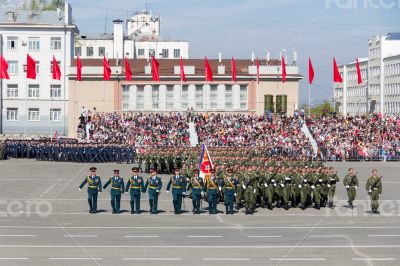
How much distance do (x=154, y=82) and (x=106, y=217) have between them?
4794cm

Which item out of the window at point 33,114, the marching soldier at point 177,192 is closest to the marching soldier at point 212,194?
the marching soldier at point 177,192

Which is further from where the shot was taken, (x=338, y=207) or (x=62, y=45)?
(x=62, y=45)

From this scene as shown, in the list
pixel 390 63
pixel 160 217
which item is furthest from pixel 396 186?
pixel 390 63

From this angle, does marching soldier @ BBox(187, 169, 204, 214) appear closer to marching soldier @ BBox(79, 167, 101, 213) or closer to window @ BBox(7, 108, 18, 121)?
marching soldier @ BBox(79, 167, 101, 213)

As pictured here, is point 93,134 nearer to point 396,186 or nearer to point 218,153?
point 218,153

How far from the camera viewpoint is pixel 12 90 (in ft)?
274

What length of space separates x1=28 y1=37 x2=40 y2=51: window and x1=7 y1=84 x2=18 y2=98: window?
358cm

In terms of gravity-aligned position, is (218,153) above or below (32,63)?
below

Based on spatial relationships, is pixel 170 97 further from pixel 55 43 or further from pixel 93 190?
pixel 93 190

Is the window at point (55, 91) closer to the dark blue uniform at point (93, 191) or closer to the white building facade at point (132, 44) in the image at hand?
the white building facade at point (132, 44)

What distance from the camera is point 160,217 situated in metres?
28.2

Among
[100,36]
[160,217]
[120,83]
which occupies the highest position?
[100,36]

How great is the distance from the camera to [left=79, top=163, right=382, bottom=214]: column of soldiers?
29.1 metres

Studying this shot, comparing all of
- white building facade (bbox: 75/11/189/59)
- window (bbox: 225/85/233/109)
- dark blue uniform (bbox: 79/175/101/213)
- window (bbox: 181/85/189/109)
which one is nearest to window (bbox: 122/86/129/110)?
window (bbox: 181/85/189/109)
